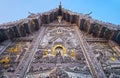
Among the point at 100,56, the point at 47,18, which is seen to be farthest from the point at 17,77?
the point at 47,18

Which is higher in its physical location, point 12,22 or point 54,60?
point 12,22

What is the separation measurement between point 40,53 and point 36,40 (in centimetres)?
104

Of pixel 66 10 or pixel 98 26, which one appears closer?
pixel 98 26

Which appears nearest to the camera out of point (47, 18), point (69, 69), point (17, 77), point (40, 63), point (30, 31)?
point (17, 77)

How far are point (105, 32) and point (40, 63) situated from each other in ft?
10.2

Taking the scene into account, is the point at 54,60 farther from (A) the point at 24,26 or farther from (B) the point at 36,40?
(A) the point at 24,26

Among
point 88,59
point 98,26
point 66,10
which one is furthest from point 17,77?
point 66,10

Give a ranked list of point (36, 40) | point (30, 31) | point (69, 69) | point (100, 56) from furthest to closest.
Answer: point (30, 31) < point (36, 40) < point (100, 56) < point (69, 69)

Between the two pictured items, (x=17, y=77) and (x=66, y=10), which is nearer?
(x=17, y=77)

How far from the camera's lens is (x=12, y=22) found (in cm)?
790

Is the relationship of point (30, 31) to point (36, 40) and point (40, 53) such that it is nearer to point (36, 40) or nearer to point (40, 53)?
point (36, 40)

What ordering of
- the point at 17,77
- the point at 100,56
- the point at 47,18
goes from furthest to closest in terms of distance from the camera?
the point at 47,18, the point at 100,56, the point at 17,77

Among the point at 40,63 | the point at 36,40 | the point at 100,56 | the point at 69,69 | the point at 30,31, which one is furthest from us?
the point at 30,31

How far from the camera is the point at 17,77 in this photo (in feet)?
18.0
